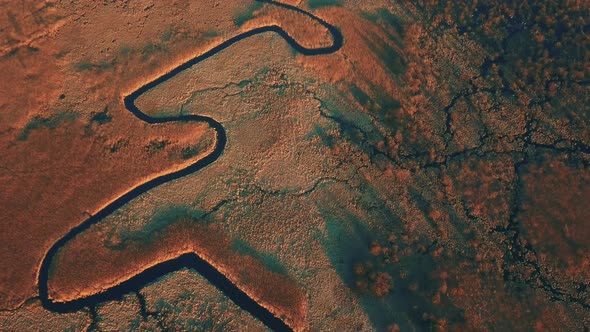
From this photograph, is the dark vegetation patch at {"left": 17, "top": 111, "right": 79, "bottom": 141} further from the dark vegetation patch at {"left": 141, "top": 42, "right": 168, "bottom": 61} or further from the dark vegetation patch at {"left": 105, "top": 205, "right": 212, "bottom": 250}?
the dark vegetation patch at {"left": 105, "top": 205, "right": 212, "bottom": 250}

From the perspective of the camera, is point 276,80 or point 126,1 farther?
point 126,1

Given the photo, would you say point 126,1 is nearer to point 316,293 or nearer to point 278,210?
point 278,210

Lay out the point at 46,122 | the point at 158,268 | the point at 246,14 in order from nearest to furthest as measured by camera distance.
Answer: the point at 158,268 → the point at 46,122 → the point at 246,14

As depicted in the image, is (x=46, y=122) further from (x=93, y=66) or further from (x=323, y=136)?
(x=323, y=136)

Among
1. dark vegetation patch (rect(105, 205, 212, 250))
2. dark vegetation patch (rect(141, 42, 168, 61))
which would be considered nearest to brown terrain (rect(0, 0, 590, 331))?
dark vegetation patch (rect(105, 205, 212, 250))

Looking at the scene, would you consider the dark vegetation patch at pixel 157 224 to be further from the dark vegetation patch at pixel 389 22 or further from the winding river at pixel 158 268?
the dark vegetation patch at pixel 389 22

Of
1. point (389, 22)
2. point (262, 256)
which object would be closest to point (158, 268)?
point (262, 256)

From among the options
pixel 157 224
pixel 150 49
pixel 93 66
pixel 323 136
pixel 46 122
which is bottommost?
pixel 157 224

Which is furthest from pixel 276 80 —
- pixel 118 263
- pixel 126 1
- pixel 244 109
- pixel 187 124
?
pixel 118 263
